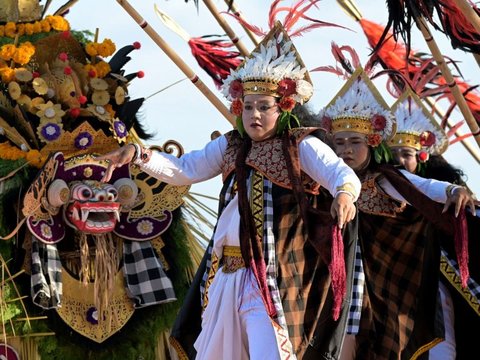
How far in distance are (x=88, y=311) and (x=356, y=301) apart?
5.06ft

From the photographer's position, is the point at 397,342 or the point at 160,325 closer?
the point at 397,342

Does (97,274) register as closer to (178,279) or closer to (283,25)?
(178,279)

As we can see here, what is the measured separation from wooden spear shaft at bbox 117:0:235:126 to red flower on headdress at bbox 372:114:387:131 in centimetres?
133

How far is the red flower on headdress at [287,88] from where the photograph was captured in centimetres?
641

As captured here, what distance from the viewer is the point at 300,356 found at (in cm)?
625

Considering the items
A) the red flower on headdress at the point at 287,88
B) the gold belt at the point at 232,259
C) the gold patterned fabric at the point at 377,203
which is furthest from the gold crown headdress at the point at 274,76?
the gold patterned fabric at the point at 377,203

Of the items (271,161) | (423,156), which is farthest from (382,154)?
(271,161)

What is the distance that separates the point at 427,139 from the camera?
788 cm

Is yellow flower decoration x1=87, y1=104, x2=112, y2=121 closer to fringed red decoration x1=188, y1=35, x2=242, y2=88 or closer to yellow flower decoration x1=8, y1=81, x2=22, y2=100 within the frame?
yellow flower decoration x1=8, y1=81, x2=22, y2=100

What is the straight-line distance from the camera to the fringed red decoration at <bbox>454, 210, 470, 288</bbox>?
6660 millimetres

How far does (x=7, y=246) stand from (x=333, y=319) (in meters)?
1.95

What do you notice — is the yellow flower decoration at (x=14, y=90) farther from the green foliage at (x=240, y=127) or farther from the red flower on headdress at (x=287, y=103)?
the red flower on headdress at (x=287, y=103)

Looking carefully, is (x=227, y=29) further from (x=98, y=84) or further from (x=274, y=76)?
(x=274, y=76)

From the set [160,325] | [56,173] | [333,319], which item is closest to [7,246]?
[56,173]
